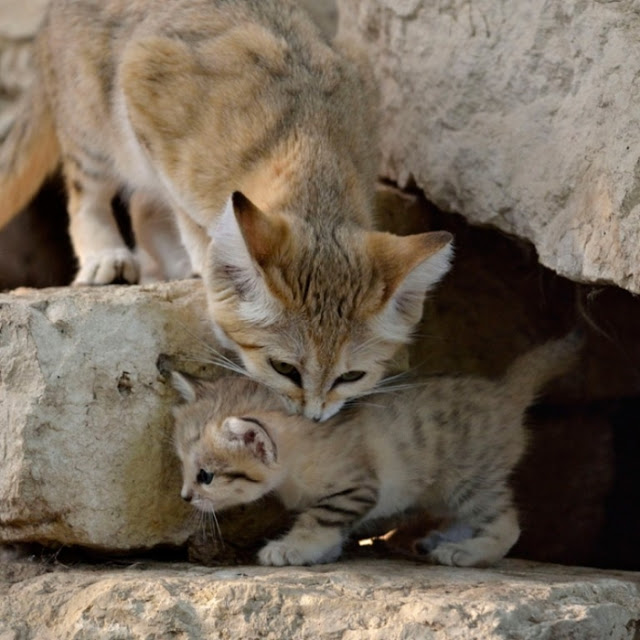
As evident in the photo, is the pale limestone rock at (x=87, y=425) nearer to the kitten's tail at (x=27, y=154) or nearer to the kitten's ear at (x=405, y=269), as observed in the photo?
the kitten's ear at (x=405, y=269)

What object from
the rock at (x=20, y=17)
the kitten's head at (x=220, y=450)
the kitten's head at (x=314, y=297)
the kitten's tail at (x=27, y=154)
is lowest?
the kitten's head at (x=220, y=450)

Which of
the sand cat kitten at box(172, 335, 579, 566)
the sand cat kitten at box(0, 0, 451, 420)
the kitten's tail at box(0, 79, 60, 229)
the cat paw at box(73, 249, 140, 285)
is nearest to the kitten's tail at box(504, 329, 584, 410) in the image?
the sand cat kitten at box(172, 335, 579, 566)

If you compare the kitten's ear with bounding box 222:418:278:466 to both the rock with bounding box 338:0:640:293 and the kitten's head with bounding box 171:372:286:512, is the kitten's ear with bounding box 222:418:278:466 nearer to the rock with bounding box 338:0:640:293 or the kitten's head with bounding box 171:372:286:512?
the kitten's head with bounding box 171:372:286:512

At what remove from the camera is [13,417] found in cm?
351

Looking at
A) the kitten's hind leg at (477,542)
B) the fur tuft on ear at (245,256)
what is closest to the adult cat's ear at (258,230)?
the fur tuft on ear at (245,256)

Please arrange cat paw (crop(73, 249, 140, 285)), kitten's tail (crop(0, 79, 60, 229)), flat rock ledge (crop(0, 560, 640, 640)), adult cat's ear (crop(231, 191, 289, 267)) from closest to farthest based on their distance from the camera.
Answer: flat rock ledge (crop(0, 560, 640, 640)), adult cat's ear (crop(231, 191, 289, 267)), cat paw (crop(73, 249, 140, 285)), kitten's tail (crop(0, 79, 60, 229))

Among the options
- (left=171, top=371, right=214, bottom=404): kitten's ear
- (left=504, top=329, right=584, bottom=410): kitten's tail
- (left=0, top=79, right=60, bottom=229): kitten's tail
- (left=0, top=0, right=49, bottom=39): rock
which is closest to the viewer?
(left=171, top=371, right=214, bottom=404): kitten's ear

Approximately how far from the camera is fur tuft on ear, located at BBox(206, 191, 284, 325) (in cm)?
336

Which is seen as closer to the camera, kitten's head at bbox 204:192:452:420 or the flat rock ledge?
the flat rock ledge

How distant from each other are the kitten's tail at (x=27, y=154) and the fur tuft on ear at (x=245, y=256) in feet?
5.84

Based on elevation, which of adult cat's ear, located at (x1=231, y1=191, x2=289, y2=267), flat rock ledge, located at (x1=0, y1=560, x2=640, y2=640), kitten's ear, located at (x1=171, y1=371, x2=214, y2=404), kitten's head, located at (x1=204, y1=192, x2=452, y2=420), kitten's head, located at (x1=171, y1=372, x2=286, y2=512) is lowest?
flat rock ledge, located at (x1=0, y1=560, x2=640, y2=640)

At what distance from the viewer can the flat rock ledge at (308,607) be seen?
9.96ft

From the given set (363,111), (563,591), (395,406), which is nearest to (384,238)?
(395,406)

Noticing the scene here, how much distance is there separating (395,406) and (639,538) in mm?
2024
